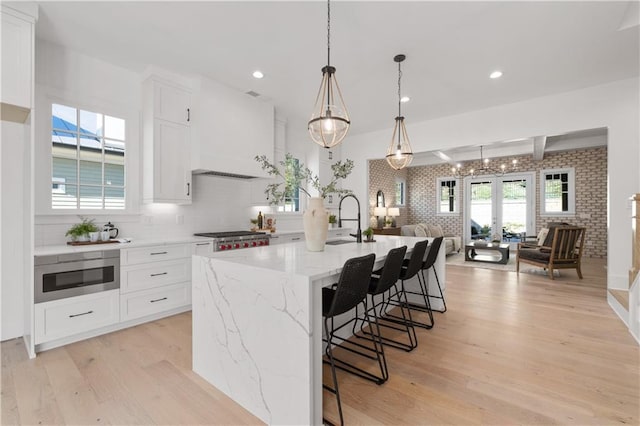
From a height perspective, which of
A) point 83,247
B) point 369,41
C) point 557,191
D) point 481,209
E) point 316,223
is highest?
point 369,41

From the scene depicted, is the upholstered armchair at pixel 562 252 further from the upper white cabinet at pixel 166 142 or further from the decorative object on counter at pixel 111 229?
the decorative object on counter at pixel 111 229

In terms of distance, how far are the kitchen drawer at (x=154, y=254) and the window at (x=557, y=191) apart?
918cm

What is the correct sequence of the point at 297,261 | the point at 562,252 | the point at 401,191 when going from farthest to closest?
the point at 401,191 < the point at 562,252 < the point at 297,261

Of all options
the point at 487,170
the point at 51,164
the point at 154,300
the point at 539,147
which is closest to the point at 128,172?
the point at 51,164

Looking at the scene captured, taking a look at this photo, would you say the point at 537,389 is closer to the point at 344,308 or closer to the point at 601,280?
the point at 344,308

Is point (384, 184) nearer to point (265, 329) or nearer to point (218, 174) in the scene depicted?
point (218, 174)

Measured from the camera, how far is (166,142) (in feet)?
12.1

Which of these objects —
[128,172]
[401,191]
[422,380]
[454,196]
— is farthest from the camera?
[401,191]

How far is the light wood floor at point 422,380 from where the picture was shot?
69.2 inches

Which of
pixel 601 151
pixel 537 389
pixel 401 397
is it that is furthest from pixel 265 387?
pixel 601 151

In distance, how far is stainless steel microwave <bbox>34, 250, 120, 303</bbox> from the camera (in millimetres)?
2561

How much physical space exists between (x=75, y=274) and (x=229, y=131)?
8.04 ft

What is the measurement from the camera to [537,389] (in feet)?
6.55

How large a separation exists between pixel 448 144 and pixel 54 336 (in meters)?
5.99
